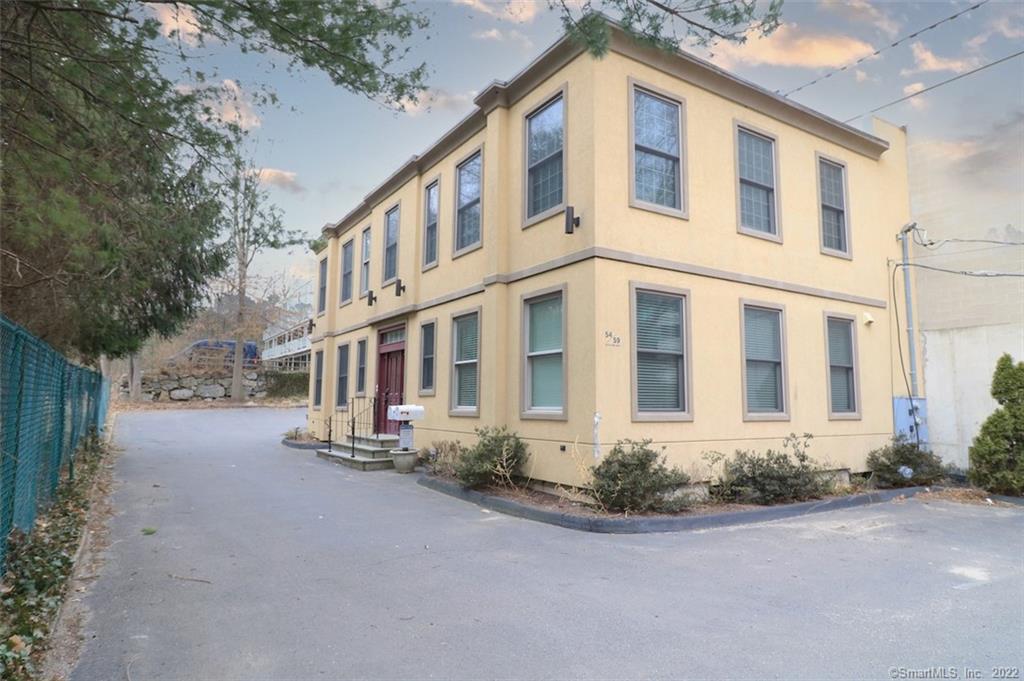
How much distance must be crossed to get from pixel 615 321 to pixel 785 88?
21.5 feet

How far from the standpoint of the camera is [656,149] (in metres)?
9.05

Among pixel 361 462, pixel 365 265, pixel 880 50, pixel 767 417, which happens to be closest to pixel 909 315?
pixel 767 417

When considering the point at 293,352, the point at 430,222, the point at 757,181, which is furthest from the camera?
the point at 293,352

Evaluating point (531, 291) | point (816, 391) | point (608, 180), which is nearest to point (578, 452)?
point (531, 291)

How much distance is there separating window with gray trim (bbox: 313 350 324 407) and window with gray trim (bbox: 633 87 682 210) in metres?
11.9

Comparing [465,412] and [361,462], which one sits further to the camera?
[361,462]

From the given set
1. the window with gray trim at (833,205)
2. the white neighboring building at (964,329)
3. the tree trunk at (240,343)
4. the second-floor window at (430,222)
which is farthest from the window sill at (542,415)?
the tree trunk at (240,343)

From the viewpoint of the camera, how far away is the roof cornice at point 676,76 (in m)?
8.89

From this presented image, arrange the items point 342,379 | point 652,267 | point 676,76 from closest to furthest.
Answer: point 652,267, point 676,76, point 342,379

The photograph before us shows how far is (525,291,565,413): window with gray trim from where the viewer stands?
8.83m

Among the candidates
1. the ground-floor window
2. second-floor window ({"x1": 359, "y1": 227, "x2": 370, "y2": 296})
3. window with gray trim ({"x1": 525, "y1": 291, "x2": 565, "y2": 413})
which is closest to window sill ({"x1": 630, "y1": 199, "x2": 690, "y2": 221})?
the ground-floor window

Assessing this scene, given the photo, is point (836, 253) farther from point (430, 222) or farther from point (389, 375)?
point (389, 375)

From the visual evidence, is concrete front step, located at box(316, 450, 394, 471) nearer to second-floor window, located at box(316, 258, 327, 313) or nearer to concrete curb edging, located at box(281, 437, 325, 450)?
concrete curb edging, located at box(281, 437, 325, 450)

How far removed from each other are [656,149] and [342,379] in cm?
1104
